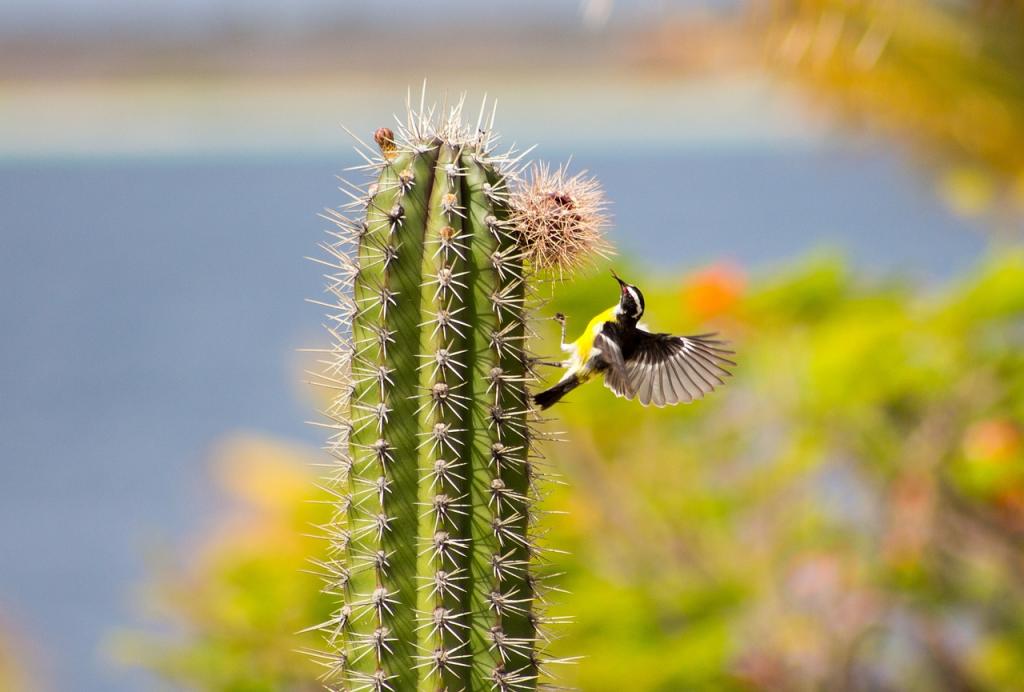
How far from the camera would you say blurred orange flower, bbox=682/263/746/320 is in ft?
17.6

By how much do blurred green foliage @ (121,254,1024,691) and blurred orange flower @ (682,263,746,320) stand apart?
13 mm

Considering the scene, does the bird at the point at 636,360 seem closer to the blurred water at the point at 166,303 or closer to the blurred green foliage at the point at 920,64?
the blurred green foliage at the point at 920,64

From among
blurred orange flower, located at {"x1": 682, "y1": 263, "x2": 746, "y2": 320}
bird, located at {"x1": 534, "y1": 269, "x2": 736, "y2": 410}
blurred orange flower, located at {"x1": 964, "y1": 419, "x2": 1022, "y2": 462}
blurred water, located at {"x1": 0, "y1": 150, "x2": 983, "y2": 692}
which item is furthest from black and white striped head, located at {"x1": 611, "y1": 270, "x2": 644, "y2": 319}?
blurred water, located at {"x1": 0, "y1": 150, "x2": 983, "y2": 692}

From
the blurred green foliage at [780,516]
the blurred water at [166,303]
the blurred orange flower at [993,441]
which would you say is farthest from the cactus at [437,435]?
the blurred water at [166,303]

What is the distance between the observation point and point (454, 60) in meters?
30.4

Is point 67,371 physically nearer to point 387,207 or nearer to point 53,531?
point 53,531

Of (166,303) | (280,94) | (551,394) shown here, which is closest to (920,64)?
(551,394)

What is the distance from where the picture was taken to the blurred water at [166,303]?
1459 centimetres

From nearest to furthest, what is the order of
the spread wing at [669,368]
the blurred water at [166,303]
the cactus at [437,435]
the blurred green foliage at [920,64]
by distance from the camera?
the cactus at [437,435] < the spread wing at [669,368] < the blurred green foliage at [920,64] < the blurred water at [166,303]

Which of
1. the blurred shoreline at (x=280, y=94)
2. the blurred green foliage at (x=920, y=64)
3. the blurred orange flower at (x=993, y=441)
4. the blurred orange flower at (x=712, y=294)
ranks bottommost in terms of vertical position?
the blurred orange flower at (x=993, y=441)

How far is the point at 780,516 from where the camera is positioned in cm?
620

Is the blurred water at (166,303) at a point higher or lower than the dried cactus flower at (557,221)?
higher

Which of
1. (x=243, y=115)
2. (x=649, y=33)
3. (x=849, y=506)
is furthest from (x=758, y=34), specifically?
(x=243, y=115)

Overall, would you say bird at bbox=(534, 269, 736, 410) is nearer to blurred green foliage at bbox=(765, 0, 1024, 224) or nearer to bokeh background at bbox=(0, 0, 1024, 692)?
bokeh background at bbox=(0, 0, 1024, 692)
